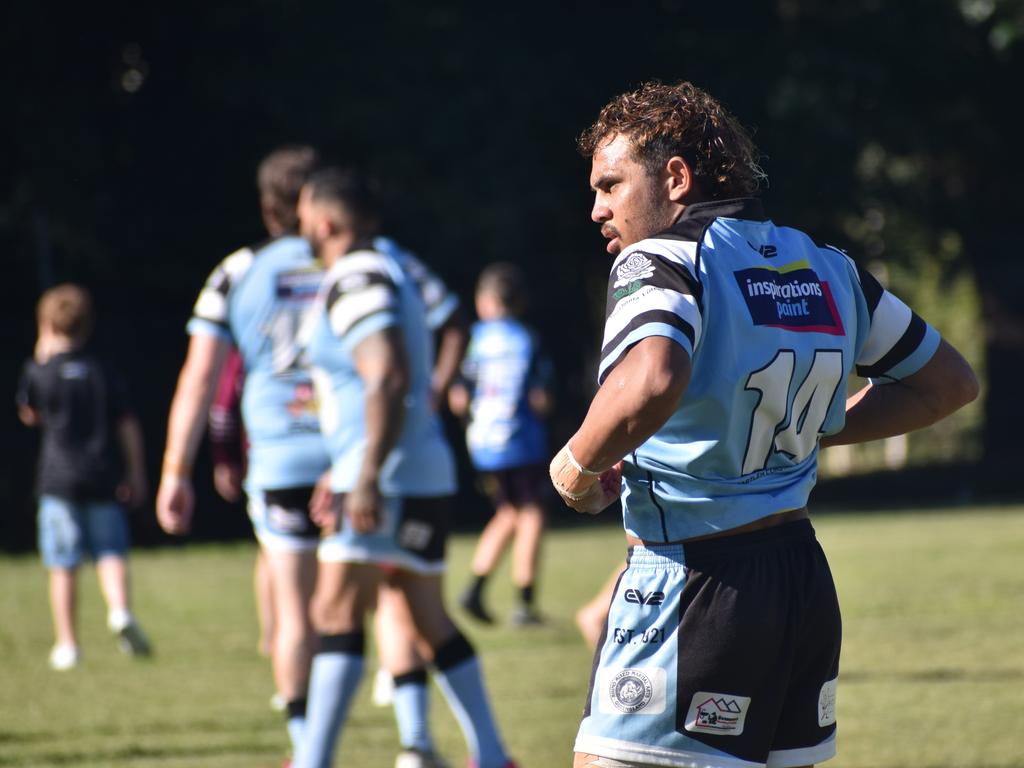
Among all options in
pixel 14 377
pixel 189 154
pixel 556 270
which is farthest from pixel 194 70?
pixel 556 270

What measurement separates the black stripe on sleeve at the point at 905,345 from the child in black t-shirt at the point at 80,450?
6.69 meters

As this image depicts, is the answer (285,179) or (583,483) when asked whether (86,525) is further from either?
(583,483)

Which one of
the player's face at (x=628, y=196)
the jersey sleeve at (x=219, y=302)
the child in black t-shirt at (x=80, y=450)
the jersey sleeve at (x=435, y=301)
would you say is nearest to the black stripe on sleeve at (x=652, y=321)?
the player's face at (x=628, y=196)

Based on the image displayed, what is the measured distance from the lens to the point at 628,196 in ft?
10.5

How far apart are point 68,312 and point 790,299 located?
7.32m

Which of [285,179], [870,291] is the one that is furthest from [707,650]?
[285,179]

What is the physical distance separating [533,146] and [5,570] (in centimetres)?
926

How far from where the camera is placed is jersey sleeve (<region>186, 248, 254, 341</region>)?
5.91 metres

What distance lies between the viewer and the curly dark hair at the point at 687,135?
3.15 meters

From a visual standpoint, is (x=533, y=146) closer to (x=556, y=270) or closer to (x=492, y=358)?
(x=556, y=270)

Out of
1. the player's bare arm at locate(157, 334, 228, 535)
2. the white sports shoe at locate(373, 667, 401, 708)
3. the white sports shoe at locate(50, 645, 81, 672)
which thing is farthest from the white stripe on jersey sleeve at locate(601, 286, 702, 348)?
the white sports shoe at locate(50, 645, 81, 672)

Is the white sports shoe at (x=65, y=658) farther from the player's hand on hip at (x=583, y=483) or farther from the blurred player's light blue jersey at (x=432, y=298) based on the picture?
the player's hand on hip at (x=583, y=483)

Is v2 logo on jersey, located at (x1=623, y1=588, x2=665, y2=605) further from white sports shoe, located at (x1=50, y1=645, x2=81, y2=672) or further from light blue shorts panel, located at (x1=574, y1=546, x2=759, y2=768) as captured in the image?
white sports shoe, located at (x1=50, y1=645, x2=81, y2=672)

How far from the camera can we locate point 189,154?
19.7m
